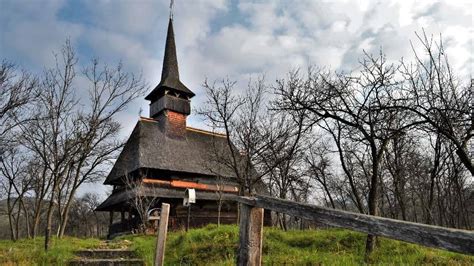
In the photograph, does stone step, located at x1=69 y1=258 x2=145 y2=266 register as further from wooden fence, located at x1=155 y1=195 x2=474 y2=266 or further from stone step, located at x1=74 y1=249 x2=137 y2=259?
wooden fence, located at x1=155 y1=195 x2=474 y2=266

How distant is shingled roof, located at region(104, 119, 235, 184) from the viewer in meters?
24.9

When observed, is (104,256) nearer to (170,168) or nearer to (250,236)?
(250,236)

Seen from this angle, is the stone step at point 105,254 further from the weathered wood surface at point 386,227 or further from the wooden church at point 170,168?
the wooden church at point 170,168

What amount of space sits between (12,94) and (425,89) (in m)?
16.1

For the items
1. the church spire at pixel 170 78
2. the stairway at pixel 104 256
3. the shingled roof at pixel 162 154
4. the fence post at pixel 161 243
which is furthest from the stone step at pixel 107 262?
the church spire at pixel 170 78

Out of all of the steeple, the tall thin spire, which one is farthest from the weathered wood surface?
the tall thin spire

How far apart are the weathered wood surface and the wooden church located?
1799 centimetres

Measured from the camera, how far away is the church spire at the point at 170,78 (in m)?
29.2

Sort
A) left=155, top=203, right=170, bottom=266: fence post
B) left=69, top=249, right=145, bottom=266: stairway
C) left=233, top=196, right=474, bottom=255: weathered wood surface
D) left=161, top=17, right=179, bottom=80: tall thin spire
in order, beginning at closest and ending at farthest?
left=233, top=196, right=474, bottom=255: weathered wood surface, left=155, top=203, right=170, bottom=266: fence post, left=69, top=249, right=145, bottom=266: stairway, left=161, top=17, right=179, bottom=80: tall thin spire

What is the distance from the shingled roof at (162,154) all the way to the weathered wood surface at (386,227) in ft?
68.5

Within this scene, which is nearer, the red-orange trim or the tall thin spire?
the red-orange trim

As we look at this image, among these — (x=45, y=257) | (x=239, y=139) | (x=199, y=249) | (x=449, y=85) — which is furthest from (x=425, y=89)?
(x=45, y=257)

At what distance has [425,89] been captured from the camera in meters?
10.7

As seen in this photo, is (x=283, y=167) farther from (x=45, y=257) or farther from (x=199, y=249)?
(x=45, y=257)
